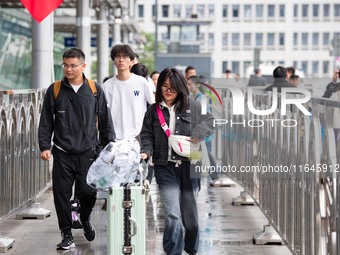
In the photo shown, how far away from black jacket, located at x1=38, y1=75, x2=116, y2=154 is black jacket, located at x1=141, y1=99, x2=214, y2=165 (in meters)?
1.25

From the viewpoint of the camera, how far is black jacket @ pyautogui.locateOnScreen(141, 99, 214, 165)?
32.3ft

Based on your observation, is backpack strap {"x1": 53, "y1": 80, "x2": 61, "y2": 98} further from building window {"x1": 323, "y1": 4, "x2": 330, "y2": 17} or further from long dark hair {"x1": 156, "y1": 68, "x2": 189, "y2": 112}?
building window {"x1": 323, "y1": 4, "x2": 330, "y2": 17}

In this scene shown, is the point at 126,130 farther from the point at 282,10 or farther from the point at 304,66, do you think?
the point at 304,66

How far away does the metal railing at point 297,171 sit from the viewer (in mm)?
7801

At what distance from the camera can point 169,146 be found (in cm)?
982

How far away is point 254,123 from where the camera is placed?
45.6ft

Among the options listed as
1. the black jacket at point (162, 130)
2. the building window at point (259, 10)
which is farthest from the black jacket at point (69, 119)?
the building window at point (259, 10)

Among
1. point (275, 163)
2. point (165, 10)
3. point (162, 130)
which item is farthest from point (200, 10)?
point (162, 130)

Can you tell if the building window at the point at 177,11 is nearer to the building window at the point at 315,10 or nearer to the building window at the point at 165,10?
the building window at the point at 165,10

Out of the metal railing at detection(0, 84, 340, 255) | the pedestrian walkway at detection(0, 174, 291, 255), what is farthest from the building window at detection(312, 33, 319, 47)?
the pedestrian walkway at detection(0, 174, 291, 255)

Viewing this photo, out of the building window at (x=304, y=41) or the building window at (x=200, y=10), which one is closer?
the building window at (x=200, y=10)

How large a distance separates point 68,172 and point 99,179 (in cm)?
189

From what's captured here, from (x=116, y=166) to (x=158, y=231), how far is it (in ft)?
12.0

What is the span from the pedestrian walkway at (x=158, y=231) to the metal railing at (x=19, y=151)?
1.02 feet
